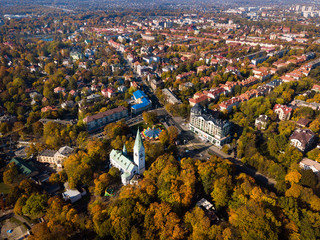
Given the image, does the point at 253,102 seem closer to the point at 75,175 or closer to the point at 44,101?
the point at 75,175

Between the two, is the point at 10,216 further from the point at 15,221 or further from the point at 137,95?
the point at 137,95

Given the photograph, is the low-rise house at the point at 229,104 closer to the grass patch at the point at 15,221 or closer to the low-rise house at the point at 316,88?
the low-rise house at the point at 316,88

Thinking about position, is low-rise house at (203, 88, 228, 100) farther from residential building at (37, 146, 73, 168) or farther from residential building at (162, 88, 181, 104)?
residential building at (37, 146, 73, 168)

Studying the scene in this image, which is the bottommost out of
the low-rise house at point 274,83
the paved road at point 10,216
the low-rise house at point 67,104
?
the paved road at point 10,216

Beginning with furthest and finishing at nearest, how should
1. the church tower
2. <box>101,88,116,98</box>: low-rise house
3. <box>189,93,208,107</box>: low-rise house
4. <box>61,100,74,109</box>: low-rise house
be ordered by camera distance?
<box>101,88,116,98</box>: low-rise house
<box>61,100,74,109</box>: low-rise house
<box>189,93,208,107</box>: low-rise house
the church tower

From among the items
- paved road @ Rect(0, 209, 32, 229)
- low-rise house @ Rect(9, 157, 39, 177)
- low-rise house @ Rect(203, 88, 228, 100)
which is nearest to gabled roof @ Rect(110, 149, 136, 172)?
low-rise house @ Rect(9, 157, 39, 177)

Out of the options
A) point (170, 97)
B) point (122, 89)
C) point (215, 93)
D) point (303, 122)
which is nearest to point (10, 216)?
point (170, 97)

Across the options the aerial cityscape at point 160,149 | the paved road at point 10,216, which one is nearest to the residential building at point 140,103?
the aerial cityscape at point 160,149
